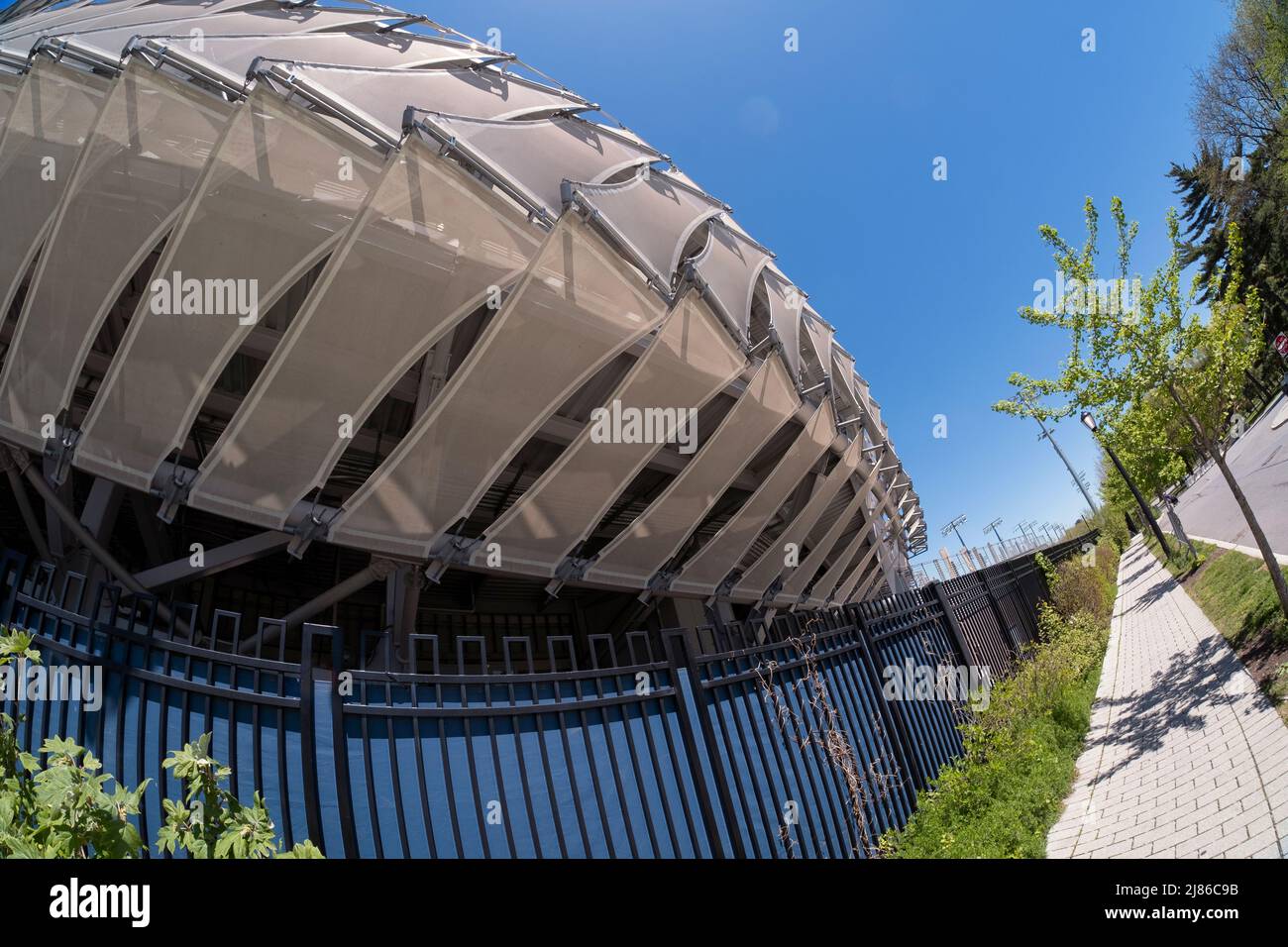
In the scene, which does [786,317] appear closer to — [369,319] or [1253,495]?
[369,319]

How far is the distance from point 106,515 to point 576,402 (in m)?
5.82

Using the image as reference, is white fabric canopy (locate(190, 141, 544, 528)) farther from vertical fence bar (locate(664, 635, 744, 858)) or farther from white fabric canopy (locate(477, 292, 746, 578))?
vertical fence bar (locate(664, 635, 744, 858))

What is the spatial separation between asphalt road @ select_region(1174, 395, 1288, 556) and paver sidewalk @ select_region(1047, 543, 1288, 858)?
3520 millimetres

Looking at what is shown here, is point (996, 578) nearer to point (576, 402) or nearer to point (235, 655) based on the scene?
point (576, 402)

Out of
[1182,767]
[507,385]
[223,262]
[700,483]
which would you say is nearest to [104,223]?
[223,262]

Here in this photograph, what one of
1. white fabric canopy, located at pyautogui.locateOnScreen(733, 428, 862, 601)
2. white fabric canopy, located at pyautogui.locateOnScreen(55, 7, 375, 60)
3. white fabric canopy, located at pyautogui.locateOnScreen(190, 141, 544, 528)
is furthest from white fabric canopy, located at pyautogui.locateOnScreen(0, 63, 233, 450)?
white fabric canopy, located at pyautogui.locateOnScreen(733, 428, 862, 601)

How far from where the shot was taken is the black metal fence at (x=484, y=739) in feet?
10.5

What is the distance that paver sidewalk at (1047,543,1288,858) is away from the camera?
4.29 meters

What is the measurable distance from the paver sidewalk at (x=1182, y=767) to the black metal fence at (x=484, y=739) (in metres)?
1.83

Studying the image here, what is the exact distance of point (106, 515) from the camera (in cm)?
763

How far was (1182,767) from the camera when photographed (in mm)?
5551

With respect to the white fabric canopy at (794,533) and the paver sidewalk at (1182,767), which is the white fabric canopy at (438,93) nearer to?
the white fabric canopy at (794,533)

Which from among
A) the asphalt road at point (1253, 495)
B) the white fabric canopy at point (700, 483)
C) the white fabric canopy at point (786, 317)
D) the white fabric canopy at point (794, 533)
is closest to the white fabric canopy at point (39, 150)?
the white fabric canopy at point (700, 483)
